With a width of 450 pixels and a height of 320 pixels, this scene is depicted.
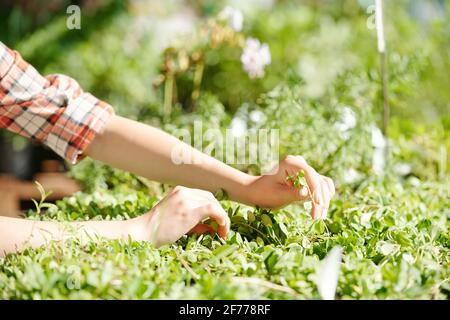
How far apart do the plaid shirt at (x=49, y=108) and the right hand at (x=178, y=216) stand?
0.44m

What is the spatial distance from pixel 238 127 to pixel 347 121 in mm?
296

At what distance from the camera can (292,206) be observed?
1568 millimetres

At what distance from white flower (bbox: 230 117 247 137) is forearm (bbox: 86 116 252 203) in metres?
0.50

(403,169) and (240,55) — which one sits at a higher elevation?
(240,55)

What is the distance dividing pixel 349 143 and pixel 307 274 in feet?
3.14

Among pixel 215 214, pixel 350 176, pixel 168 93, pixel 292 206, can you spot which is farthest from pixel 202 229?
pixel 168 93

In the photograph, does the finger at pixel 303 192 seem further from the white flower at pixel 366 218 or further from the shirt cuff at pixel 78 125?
the shirt cuff at pixel 78 125

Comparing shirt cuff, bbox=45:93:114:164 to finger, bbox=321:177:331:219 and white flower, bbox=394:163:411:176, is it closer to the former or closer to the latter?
finger, bbox=321:177:331:219

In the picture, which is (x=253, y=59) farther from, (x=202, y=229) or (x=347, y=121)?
(x=202, y=229)

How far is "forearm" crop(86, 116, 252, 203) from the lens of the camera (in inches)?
54.2

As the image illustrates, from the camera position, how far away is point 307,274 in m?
0.96
